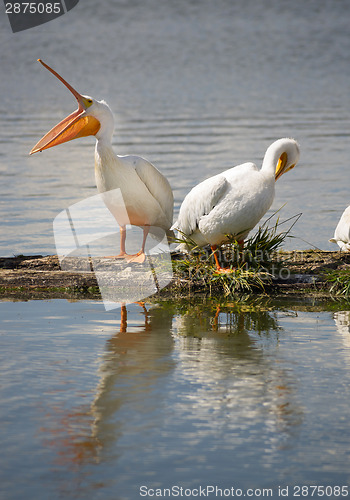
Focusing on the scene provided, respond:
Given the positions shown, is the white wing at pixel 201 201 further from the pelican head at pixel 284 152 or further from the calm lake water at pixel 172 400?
the calm lake water at pixel 172 400

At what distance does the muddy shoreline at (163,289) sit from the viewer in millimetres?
5676

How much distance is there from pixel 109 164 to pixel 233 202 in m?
1.16

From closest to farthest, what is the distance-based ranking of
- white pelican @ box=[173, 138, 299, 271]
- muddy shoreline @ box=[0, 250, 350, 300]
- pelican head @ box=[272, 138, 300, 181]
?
white pelican @ box=[173, 138, 299, 271]
muddy shoreline @ box=[0, 250, 350, 300]
pelican head @ box=[272, 138, 300, 181]

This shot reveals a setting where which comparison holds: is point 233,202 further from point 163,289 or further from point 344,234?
point 344,234

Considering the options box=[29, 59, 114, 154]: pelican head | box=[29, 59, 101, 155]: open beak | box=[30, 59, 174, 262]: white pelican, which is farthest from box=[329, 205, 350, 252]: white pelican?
box=[29, 59, 101, 155]: open beak

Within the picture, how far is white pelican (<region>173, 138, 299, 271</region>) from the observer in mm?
5469

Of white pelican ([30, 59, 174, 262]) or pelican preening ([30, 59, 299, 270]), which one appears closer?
pelican preening ([30, 59, 299, 270])

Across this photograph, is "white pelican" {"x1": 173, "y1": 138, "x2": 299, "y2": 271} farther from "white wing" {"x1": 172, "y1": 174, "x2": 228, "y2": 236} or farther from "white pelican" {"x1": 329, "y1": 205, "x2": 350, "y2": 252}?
"white pelican" {"x1": 329, "y1": 205, "x2": 350, "y2": 252}

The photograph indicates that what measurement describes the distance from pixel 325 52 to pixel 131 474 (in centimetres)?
2889

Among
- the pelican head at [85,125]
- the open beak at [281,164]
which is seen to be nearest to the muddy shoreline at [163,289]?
the open beak at [281,164]

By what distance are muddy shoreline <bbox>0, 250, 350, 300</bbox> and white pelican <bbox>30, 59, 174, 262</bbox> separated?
0.52 m

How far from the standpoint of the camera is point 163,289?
18.8 ft

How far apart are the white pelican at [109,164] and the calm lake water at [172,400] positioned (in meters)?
1.26

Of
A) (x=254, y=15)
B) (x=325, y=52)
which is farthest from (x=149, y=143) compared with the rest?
(x=254, y=15)
